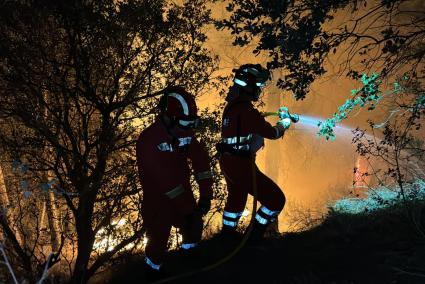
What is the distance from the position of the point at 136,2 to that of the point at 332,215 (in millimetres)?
5016

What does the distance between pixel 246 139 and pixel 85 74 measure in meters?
3.17

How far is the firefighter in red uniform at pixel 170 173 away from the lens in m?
4.27

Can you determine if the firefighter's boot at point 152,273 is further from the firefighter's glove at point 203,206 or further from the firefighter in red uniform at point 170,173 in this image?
the firefighter's glove at point 203,206

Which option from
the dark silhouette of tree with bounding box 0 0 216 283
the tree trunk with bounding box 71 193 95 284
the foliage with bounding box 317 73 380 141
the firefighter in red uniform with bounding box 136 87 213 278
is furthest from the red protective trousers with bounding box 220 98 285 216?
the tree trunk with bounding box 71 193 95 284

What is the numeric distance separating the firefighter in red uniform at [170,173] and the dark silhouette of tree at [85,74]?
201 cm

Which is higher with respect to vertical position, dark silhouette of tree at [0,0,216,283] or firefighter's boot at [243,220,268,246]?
dark silhouette of tree at [0,0,216,283]

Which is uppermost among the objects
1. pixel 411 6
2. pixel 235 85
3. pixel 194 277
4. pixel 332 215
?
pixel 411 6

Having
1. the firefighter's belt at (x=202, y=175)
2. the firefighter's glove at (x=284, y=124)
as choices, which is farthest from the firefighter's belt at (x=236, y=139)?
the firefighter's belt at (x=202, y=175)

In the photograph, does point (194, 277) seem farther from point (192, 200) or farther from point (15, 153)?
point (15, 153)

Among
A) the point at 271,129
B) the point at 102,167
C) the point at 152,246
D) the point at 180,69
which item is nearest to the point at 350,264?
the point at 271,129

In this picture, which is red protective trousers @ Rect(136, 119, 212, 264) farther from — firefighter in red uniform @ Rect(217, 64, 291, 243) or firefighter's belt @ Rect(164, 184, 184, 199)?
firefighter in red uniform @ Rect(217, 64, 291, 243)

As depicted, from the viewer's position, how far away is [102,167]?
22.6 feet

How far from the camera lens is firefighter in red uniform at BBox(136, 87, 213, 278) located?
427 centimetres

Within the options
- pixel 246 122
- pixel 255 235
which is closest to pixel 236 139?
pixel 246 122
